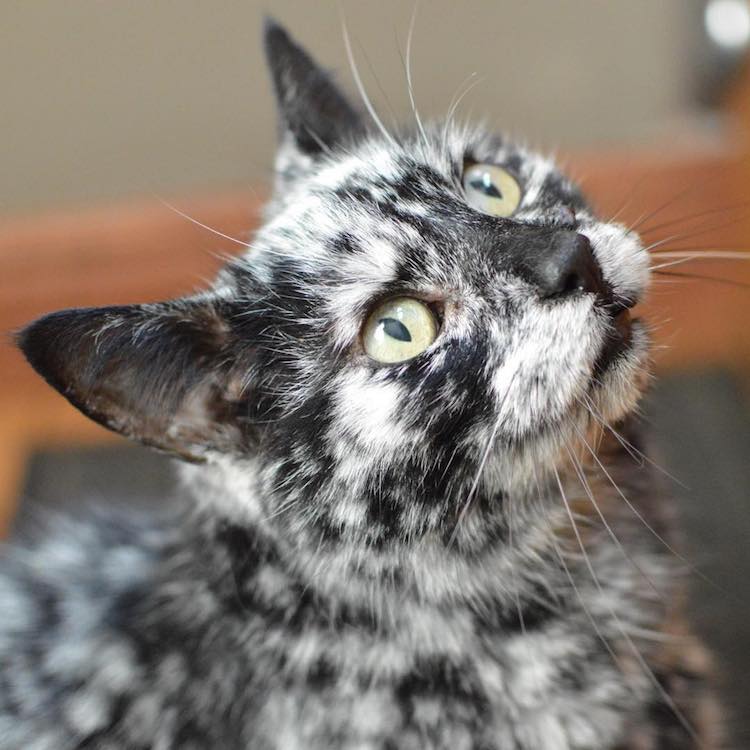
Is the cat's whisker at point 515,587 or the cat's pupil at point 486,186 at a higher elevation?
the cat's pupil at point 486,186

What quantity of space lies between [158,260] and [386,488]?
1.36 m

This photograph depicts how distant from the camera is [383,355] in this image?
0.96 metres

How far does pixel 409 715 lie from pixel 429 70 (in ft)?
5.00

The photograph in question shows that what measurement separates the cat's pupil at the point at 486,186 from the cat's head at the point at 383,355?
7cm

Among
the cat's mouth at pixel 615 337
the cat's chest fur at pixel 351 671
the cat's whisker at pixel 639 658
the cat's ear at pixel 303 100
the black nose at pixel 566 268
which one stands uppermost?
the cat's ear at pixel 303 100

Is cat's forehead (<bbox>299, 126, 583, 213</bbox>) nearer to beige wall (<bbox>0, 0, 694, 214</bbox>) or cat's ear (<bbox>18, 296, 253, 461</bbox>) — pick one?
cat's ear (<bbox>18, 296, 253, 461</bbox>)

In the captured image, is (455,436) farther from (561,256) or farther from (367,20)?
(367,20)

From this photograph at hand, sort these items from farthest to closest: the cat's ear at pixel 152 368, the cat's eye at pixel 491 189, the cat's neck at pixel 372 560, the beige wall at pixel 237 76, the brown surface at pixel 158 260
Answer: the brown surface at pixel 158 260, the beige wall at pixel 237 76, the cat's eye at pixel 491 189, the cat's neck at pixel 372 560, the cat's ear at pixel 152 368

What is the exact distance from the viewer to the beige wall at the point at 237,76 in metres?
1.90

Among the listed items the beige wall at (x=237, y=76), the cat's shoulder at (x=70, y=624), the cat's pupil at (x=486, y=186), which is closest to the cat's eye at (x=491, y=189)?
the cat's pupil at (x=486, y=186)

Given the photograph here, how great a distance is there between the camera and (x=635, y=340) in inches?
38.6

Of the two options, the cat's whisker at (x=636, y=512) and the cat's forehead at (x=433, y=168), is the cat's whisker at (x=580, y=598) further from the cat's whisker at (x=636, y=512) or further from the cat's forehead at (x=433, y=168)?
the cat's forehead at (x=433, y=168)

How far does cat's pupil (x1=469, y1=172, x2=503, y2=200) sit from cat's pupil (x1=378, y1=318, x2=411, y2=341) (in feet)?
0.89

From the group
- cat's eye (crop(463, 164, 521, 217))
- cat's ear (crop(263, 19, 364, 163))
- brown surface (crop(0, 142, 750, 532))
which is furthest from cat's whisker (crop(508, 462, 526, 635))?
brown surface (crop(0, 142, 750, 532))
